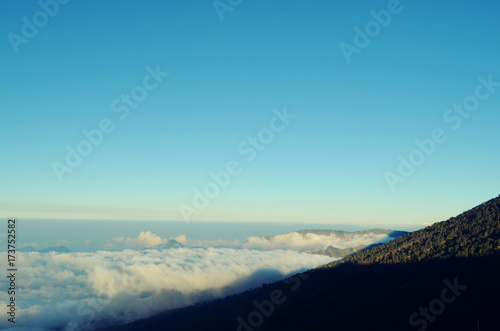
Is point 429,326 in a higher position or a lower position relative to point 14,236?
lower

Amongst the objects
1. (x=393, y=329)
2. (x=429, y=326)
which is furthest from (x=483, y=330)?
(x=393, y=329)

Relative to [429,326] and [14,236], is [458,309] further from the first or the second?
[14,236]

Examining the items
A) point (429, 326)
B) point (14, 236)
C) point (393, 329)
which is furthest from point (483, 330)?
point (14, 236)

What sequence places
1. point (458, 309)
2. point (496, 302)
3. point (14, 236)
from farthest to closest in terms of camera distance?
point (458, 309) → point (496, 302) → point (14, 236)

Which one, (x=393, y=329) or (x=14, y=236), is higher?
(x=14, y=236)

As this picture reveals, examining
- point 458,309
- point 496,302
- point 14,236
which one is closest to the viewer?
point 14,236

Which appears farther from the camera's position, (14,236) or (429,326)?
(429,326)

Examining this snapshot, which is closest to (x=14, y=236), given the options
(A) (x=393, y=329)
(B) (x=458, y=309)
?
(A) (x=393, y=329)

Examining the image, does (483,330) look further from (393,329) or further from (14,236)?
(14,236)

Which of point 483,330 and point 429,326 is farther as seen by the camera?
point 429,326
